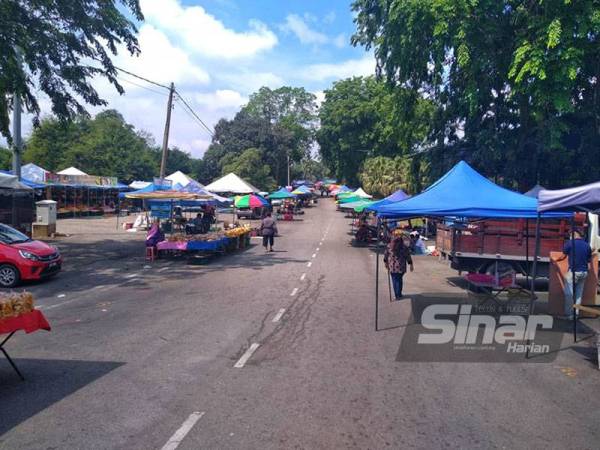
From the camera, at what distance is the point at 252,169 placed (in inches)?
2464

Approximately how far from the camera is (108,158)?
208ft

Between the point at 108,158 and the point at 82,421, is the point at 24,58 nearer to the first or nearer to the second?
the point at 82,421

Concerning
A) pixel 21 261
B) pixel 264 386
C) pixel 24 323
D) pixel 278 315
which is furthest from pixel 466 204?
pixel 21 261

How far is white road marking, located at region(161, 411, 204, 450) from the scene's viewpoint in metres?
4.65

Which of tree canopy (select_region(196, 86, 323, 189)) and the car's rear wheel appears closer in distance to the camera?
the car's rear wheel

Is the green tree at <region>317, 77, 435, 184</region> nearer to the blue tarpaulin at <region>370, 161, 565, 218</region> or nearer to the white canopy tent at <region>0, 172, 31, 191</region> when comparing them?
the white canopy tent at <region>0, 172, 31, 191</region>

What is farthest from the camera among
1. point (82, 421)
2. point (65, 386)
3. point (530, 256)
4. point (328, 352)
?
point (530, 256)

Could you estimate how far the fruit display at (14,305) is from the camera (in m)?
6.19

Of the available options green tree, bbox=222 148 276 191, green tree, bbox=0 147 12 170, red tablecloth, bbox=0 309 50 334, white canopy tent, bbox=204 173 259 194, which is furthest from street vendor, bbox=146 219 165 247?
green tree, bbox=0 147 12 170

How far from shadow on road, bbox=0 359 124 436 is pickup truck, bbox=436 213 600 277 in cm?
986

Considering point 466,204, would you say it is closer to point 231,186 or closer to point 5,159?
point 231,186

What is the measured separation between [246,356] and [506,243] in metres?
8.99

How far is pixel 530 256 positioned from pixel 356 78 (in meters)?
52.7

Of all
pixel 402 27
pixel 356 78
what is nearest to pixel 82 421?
pixel 402 27
